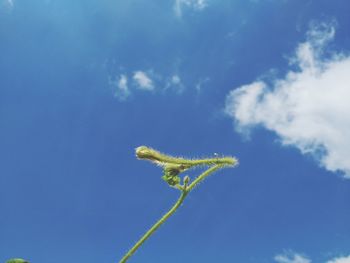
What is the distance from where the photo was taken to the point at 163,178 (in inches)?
203

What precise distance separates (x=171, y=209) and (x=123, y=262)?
85 cm

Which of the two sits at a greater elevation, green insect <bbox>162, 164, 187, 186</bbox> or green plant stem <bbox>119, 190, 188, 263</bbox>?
green insect <bbox>162, 164, 187, 186</bbox>

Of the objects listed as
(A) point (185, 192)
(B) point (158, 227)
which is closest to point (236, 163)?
(A) point (185, 192)

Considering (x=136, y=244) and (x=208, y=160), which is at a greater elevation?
(x=208, y=160)

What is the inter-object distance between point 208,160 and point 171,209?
65cm

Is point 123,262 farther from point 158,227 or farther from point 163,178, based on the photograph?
point 163,178

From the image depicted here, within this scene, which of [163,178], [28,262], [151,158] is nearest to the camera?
[28,262]

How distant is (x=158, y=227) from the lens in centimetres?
447

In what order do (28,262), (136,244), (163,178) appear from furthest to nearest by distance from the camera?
(163,178) → (136,244) → (28,262)

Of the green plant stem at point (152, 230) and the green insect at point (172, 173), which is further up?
the green insect at point (172, 173)

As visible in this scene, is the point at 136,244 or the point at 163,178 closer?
the point at 136,244

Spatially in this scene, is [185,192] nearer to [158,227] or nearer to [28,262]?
[158,227]

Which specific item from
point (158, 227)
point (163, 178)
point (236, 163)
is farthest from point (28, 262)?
point (236, 163)

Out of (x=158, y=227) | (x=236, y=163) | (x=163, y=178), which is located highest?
(x=163, y=178)
